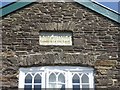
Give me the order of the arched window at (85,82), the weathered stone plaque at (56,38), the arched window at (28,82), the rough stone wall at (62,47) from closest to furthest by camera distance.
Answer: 1. the arched window at (28,82)
2. the arched window at (85,82)
3. the rough stone wall at (62,47)
4. the weathered stone plaque at (56,38)

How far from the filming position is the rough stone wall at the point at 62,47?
37.7 ft

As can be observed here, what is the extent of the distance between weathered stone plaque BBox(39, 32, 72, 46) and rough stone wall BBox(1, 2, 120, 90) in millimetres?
147

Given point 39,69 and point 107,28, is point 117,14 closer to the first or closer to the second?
point 107,28

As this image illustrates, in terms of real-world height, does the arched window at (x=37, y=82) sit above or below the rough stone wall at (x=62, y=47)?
below

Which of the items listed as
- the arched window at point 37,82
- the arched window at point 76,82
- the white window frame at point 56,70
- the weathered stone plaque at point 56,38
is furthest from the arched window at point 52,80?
the weathered stone plaque at point 56,38

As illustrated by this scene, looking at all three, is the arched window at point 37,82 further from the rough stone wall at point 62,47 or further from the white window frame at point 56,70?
the rough stone wall at point 62,47

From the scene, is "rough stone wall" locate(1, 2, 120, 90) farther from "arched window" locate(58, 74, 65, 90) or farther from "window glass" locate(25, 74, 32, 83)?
"arched window" locate(58, 74, 65, 90)

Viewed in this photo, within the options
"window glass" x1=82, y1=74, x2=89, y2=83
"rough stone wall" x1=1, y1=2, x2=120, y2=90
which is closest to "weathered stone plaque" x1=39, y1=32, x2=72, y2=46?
"rough stone wall" x1=1, y1=2, x2=120, y2=90

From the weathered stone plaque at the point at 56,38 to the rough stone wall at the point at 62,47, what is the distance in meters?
0.15

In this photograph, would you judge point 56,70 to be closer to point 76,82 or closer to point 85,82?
point 76,82

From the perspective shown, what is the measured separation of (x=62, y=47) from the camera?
11875 millimetres

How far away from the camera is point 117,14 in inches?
489

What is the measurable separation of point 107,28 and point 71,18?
1.18 m

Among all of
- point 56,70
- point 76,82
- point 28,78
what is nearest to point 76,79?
point 76,82
